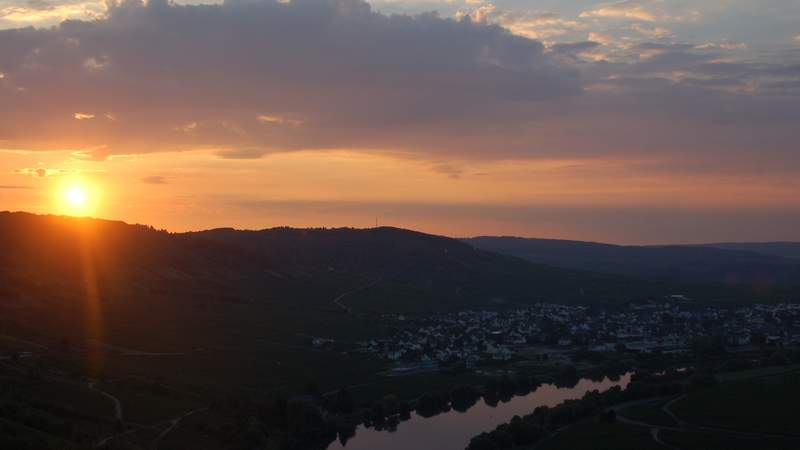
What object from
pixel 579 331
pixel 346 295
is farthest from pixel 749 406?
pixel 346 295

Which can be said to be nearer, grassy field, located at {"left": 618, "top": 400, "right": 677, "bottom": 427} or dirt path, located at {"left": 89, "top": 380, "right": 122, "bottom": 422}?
→ dirt path, located at {"left": 89, "top": 380, "right": 122, "bottom": 422}

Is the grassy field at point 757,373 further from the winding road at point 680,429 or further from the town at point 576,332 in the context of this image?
the town at point 576,332

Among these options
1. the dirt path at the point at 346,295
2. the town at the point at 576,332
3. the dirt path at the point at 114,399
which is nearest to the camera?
the dirt path at the point at 114,399

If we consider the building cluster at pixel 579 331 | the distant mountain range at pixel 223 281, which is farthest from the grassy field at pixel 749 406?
the distant mountain range at pixel 223 281

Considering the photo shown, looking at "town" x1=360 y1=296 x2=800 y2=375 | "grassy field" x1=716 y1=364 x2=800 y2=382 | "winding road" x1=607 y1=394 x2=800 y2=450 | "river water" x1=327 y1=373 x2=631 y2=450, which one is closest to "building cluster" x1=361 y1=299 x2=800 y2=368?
"town" x1=360 y1=296 x2=800 y2=375

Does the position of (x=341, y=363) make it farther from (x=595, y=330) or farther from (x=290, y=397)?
(x=595, y=330)

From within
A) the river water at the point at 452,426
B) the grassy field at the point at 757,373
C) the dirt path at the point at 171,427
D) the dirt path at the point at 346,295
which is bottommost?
the river water at the point at 452,426

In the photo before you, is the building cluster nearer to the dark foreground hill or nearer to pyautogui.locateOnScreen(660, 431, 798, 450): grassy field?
the dark foreground hill

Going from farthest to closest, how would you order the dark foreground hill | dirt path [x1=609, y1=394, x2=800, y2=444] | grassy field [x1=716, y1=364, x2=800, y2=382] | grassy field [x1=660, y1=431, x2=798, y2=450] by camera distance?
grassy field [x1=716, y1=364, x2=800, y2=382] → dirt path [x1=609, y1=394, x2=800, y2=444] → the dark foreground hill → grassy field [x1=660, y1=431, x2=798, y2=450]

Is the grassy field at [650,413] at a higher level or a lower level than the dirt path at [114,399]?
lower
